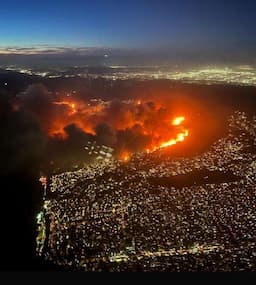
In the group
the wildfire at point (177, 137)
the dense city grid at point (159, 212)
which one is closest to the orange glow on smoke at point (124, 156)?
the dense city grid at point (159, 212)

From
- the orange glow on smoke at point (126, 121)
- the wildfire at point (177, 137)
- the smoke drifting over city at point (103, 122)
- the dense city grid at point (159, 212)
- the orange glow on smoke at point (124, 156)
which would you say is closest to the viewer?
Answer: the dense city grid at point (159, 212)

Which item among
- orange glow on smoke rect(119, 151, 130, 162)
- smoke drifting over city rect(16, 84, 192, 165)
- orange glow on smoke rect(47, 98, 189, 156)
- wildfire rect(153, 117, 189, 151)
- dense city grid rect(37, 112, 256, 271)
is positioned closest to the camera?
dense city grid rect(37, 112, 256, 271)

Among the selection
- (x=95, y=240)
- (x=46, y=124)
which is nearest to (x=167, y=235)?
(x=95, y=240)

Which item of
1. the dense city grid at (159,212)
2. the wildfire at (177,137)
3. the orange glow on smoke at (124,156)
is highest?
the wildfire at (177,137)

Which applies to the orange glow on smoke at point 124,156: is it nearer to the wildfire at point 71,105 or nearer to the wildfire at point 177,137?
the wildfire at point 177,137

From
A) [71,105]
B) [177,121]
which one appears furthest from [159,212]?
[71,105]

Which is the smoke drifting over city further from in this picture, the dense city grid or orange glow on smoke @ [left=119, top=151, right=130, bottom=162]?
the dense city grid

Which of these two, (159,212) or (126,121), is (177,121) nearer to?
(126,121)

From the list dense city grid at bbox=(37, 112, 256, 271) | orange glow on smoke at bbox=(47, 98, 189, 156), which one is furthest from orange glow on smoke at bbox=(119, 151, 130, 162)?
dense city grid at bbox=(37, 112, 256, 271)

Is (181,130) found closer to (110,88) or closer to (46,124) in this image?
(110,88)
